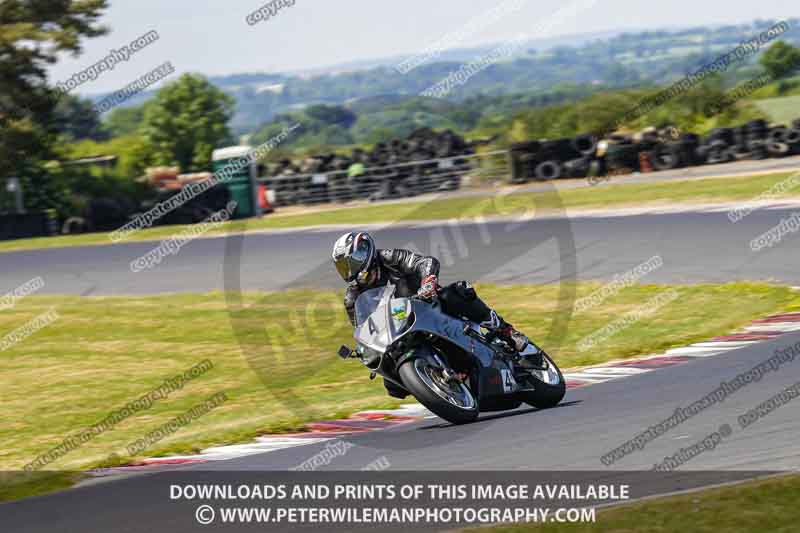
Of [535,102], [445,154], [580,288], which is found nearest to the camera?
[580,288]

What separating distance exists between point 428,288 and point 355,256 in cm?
60

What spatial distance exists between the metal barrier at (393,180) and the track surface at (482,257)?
9.06 m

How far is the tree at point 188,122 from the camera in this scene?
63250 millimetres

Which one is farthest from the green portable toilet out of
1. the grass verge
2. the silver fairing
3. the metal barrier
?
the grass verge

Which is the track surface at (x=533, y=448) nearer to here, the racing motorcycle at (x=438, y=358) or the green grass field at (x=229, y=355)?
the racing motorcycle at (x=438, y=358)

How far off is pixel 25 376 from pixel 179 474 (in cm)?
750

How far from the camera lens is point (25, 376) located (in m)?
15.5

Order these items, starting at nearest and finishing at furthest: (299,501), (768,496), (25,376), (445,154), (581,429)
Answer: (768,496) → (299,501) → (581,429) → (25,376) → (445,154)

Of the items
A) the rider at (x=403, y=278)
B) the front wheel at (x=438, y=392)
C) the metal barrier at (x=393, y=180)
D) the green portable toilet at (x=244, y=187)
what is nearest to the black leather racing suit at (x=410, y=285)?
the rider at (x=403, y=278)

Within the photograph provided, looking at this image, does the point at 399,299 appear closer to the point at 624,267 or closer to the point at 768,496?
the point at 768,496

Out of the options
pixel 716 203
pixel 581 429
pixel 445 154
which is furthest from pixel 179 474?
pixel 445 154

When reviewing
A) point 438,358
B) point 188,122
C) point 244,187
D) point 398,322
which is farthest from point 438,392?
point 188,122

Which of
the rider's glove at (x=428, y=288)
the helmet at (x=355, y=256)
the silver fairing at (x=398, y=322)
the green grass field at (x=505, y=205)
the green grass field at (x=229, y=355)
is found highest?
the helmet at (x=355, y=256)

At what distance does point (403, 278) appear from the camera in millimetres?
9211
